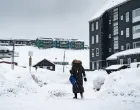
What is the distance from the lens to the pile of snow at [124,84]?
11567 mm

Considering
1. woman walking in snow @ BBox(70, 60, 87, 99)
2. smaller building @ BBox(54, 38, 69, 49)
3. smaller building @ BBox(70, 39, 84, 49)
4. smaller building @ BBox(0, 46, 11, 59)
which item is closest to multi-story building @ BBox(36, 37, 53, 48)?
smaller building @ BBox(54, 38, 69, 49)

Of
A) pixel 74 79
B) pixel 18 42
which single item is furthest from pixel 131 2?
pixel 18 42

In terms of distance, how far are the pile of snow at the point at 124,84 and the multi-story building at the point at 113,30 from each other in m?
39.0

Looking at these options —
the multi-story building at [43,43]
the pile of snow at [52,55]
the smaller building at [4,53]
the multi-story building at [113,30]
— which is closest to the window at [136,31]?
the multi-story building at [113,30]

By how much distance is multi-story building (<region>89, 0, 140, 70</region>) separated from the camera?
53438 millimetres

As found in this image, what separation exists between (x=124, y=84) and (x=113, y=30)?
49065 mm

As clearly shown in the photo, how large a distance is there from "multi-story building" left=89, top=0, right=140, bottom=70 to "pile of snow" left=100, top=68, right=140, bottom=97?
1534 inches

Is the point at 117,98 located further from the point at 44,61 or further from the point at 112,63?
the point at 44,61

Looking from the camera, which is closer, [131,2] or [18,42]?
[131,2]

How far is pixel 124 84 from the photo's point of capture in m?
12.4

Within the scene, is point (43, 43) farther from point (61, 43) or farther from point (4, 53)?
point (4, 53)

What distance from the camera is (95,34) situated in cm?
6675

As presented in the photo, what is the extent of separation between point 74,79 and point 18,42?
137737 millimetres

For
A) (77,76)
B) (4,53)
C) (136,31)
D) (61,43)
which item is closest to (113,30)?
(136,31)
